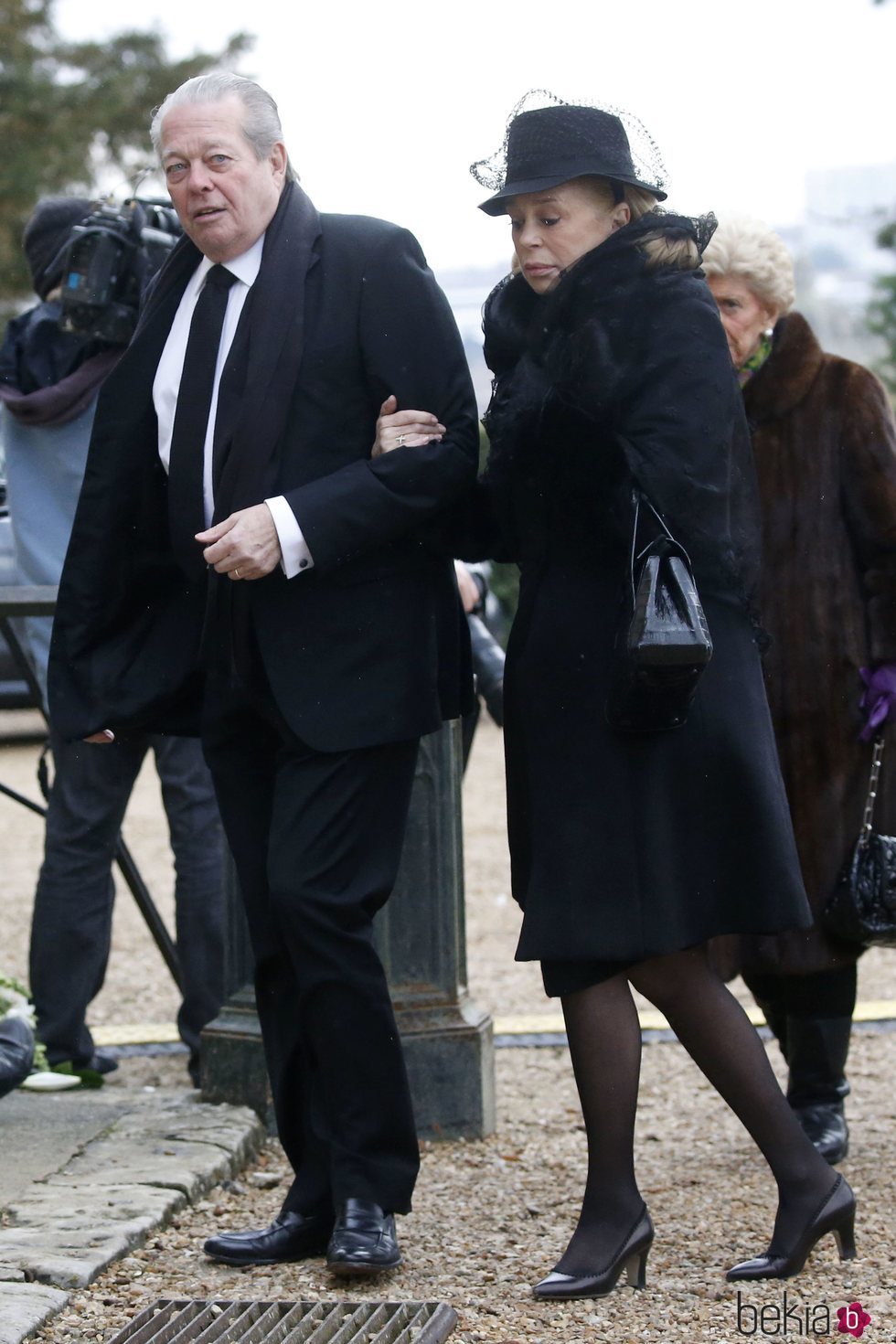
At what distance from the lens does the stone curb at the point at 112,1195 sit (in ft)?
10.1

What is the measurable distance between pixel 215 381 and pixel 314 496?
29cm

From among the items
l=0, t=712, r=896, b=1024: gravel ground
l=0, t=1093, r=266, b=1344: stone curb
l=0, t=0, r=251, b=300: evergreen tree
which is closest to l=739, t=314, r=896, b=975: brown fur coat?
l=0, t=1093, r=266, b=1344: stone curb

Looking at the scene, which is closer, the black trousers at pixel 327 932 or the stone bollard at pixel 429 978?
the black trousers at pixel 327 932

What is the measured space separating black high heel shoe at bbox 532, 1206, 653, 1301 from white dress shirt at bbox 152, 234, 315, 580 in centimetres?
120

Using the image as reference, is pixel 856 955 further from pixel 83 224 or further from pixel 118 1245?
pixel 83 224

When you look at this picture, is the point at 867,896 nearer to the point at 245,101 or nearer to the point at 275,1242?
the point at 275,1242

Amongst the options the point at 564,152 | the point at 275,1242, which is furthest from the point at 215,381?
the point at 275,1242

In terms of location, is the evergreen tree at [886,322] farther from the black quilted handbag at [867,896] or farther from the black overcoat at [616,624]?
the black overcoat at [616,624]

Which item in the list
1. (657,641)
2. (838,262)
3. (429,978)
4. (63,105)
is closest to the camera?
(657,641)

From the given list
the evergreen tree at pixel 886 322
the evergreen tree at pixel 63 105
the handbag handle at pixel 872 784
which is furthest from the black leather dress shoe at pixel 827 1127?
the evergreen tree at pixel 886 322

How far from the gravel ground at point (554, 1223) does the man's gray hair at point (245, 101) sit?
1895mm

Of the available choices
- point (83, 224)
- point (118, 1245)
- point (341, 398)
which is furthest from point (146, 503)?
point (83, 224)

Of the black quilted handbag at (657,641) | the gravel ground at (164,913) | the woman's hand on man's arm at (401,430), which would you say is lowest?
the gravel ground at (164,913)

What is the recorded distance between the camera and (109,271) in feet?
14.4
